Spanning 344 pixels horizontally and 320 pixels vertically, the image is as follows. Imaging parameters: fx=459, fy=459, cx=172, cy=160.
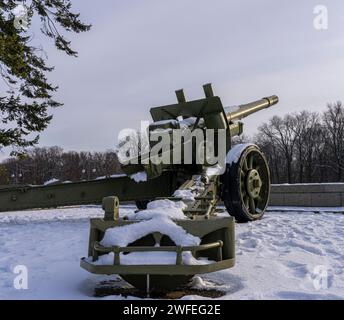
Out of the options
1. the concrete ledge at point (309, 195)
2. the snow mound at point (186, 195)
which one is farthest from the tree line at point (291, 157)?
the snow mound at point (186, 195)

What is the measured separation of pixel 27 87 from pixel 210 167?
270 inches

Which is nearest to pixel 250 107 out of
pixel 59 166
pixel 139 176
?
pixel 139 176

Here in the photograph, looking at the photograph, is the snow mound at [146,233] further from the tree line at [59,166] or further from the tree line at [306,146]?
the tree line at [59,166]

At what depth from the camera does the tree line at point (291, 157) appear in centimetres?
5344

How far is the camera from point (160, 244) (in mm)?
3500

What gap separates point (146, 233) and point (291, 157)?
55.7m

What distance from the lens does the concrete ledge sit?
41.7 feet

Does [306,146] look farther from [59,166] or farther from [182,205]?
[182,205]

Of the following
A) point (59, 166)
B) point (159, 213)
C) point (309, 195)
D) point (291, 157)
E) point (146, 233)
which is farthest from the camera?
point (59, 166)

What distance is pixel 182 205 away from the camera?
14.5ft

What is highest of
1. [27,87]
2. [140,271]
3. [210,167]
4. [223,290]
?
[27,87]
